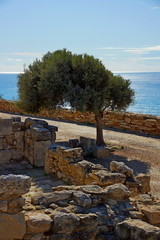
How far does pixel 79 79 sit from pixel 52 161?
17.7ft

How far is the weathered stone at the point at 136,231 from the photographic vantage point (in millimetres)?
5297

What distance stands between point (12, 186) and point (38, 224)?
0.73 m

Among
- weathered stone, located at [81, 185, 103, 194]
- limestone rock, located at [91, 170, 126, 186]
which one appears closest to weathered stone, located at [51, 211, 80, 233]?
weathered stone, located at [81, 185, 103, 194]

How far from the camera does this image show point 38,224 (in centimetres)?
512

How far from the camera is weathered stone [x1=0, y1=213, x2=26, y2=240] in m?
5.09

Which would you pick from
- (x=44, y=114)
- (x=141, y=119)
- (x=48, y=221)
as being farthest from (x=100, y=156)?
(x=44, y=114)

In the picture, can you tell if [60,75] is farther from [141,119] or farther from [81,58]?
[141,119]

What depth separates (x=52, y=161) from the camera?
10609 millimetres

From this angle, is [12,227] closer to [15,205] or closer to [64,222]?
[15,205]

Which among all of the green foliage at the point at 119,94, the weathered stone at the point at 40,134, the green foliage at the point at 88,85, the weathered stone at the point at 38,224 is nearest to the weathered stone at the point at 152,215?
the weathered stone at the point at 38,224

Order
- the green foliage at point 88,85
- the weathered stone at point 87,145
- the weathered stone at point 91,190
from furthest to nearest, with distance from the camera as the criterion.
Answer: the green foliage at point 88,85 → the weathered stone at point 87,145 → the weathered stone at point 91,190

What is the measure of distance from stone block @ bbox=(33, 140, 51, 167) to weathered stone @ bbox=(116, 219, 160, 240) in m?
6.65

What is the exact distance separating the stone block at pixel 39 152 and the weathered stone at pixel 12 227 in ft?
21.9

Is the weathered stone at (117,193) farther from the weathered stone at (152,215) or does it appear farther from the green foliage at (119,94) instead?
the green foliage at (119,94)
